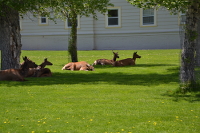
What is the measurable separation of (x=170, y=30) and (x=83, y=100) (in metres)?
28.2

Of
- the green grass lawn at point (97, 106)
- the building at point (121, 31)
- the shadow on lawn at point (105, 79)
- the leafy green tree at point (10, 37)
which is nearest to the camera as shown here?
the green grass lawn at point (97, 106)

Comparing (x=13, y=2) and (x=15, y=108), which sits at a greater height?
(x=13, y=2)

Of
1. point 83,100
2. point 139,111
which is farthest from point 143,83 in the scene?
point 139,111

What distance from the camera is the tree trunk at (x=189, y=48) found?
41.0 ft

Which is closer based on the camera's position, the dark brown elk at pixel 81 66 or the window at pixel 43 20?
the dark brown elk at pixel 81 66

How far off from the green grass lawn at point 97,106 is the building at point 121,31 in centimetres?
2248

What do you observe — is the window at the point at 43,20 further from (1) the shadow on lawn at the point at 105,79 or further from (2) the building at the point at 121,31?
(1) the shadow on lawn at the point at 105,79

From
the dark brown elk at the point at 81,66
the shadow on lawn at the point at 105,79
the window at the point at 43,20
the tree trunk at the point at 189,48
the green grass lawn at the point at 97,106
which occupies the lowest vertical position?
the shadow on lawn at the point at 105,79

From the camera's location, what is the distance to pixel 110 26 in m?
40.5

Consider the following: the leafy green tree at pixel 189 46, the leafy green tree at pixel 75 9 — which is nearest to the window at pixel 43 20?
the leafy green tree at pixel 75 9

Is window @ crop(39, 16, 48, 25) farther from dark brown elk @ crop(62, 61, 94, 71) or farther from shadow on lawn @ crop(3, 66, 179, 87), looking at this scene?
shadow on lawn @ crop(3, 66, 179, 87)

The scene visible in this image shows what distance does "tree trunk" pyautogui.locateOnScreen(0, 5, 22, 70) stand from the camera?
56.9ft

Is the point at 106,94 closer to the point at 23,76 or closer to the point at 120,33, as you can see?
the point at 23,76

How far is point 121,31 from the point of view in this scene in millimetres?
40281
